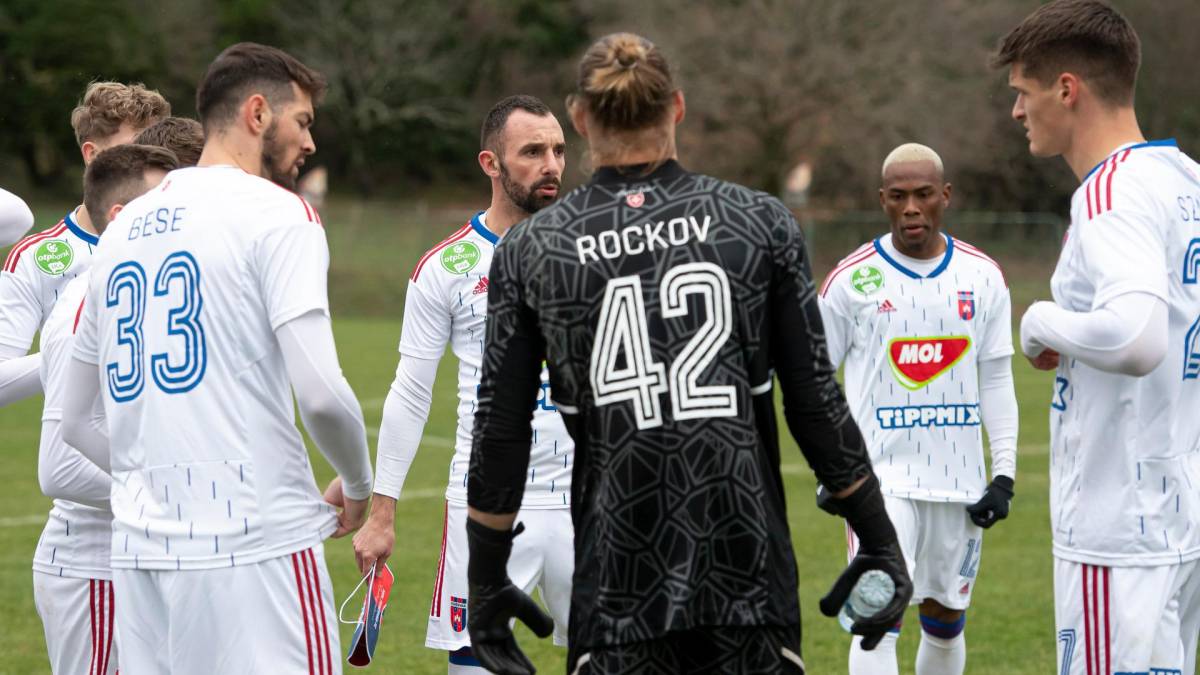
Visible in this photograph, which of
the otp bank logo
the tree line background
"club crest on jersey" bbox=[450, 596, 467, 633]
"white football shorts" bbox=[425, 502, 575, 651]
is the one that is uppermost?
the tree line background

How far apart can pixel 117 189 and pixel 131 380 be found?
100 centimetres

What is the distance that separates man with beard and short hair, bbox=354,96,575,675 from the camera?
543 cm

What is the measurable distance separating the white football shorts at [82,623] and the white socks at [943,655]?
3584 millimetres

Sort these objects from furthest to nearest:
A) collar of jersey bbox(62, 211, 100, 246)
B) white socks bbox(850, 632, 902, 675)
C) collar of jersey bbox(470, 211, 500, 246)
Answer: white socks bbox(850, 632, 902, 675), collar of jersey bbox(470, 211, 500, 246), collar of jersey bbox(62, 211, 100, 246)

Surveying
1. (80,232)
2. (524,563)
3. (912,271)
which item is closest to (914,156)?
(912,271)

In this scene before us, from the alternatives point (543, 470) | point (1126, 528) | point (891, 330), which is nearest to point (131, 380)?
point (543, 470)

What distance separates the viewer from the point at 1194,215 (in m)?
3.98

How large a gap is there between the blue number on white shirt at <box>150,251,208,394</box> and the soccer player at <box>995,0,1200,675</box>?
2245mm

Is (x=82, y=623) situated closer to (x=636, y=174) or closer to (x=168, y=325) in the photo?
(x=168, y=325)

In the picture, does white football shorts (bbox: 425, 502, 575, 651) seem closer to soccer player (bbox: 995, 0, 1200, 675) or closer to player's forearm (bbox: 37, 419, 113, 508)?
player's forearm (bbox: 37, 419, 113, 508)

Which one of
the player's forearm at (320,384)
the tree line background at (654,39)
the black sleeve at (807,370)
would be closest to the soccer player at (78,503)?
the player's forearm at (320,384)

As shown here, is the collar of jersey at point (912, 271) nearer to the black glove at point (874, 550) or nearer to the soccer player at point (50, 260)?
the black glove at point (874, 550)

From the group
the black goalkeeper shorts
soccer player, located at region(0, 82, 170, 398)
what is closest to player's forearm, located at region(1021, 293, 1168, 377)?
the black goalkeeper shorts

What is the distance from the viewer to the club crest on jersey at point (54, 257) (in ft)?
17.7
